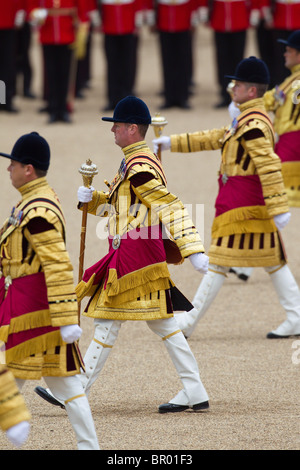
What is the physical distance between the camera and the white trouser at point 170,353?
16.5 feet

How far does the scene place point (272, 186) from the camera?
582 centimetres

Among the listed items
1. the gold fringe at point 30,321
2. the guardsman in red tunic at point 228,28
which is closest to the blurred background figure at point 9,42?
the guardsman in red tunic at point 228,28

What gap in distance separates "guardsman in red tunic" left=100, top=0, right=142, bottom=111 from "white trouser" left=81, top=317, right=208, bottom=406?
7.45 meters

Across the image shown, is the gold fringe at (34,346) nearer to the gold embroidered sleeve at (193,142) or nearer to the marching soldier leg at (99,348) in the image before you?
the marching soldier leg at (99,348)

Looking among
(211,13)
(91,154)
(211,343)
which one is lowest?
(211,343)

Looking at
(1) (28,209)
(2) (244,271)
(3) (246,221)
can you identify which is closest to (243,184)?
(3) (246,221)

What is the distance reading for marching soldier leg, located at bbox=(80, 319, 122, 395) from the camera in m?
5.01

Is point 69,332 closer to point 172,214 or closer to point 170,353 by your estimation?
point 172,214

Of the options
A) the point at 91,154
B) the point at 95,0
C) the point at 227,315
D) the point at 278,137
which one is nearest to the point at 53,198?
the point at 227,315

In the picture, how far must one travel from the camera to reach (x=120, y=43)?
12328 millimetres

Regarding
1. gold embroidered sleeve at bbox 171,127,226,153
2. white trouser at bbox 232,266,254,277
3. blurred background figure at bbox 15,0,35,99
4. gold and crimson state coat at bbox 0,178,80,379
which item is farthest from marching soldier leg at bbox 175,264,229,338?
blurred background figure at bbox 15,0,35,99

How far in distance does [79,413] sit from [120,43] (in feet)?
27.9

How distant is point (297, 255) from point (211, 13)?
4.91 m

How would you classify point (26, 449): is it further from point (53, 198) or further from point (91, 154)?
point (91, 154)
